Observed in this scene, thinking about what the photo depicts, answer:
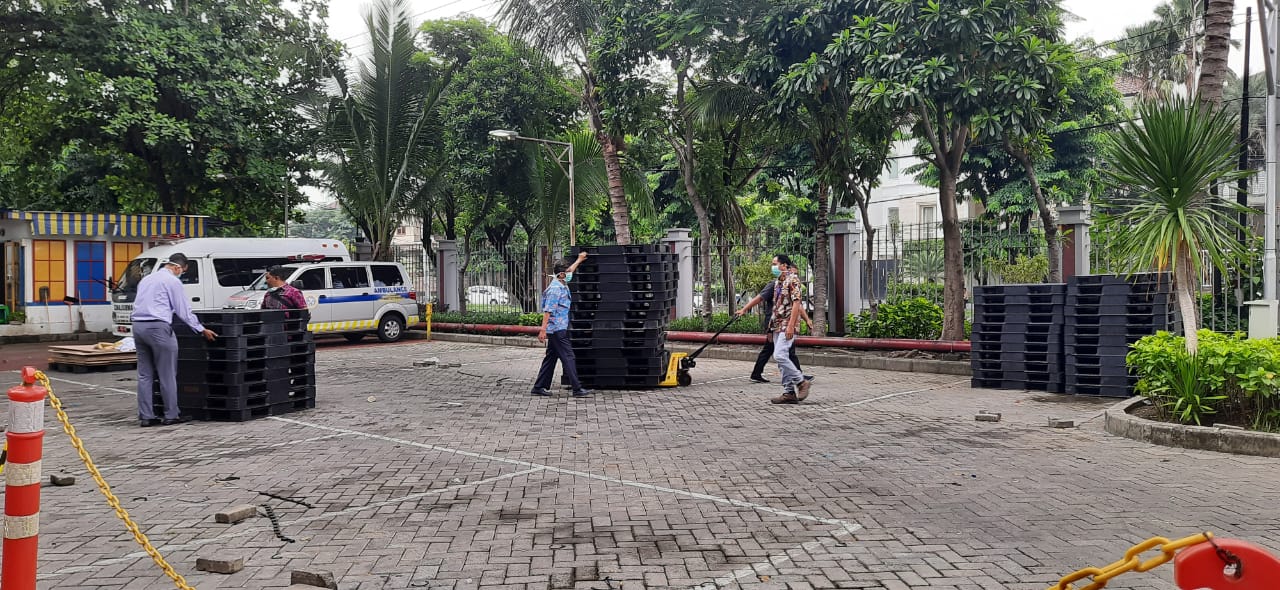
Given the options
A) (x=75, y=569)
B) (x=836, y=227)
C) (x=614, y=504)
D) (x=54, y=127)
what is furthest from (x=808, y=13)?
(x=54, y=127)

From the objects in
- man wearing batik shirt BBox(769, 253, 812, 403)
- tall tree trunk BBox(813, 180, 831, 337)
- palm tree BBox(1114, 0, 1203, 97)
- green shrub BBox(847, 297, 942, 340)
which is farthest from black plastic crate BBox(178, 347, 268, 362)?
palm tree BBox(1114, 0, 1203, 97)

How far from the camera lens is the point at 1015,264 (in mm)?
16438

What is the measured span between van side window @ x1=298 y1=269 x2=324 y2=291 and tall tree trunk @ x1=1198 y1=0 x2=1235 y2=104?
55.7 ft

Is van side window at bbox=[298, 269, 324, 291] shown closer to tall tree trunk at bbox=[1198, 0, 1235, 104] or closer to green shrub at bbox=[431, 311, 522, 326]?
green shrub at bbox=[431, 311, 522, 326]

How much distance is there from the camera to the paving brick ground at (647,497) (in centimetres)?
463

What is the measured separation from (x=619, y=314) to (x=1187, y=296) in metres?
6.63

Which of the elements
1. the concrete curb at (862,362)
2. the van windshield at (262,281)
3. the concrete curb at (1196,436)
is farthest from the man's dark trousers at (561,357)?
the van windshield at (262,281)

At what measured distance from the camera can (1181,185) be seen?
8.48 metres

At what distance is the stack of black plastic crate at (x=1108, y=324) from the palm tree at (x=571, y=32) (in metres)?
10.8

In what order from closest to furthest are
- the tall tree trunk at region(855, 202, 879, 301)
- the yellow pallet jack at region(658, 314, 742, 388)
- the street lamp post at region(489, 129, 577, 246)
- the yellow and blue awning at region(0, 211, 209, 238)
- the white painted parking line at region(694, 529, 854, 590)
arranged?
the white painted parking line at region(694, 529, 854, 590) → the yellow pallet jack at region(658, 314, 742, 388) → the tall tree trunk at region(855, 202, 879, 301) → the yellow and blue awning at region(0, 211, 209, 238) → the street lamp post at region(489, 129, 577, 246)

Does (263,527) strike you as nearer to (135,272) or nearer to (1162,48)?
(135,272)

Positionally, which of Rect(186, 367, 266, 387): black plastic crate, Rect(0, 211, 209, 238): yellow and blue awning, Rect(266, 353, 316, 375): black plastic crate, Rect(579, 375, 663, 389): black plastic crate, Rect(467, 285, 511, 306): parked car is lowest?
Rect(579, 375, 663, 389): black plastic crate

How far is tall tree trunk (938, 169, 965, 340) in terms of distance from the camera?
1541 centimetres

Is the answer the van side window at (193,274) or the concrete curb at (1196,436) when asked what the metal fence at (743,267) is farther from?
the van side window at (193,274)
